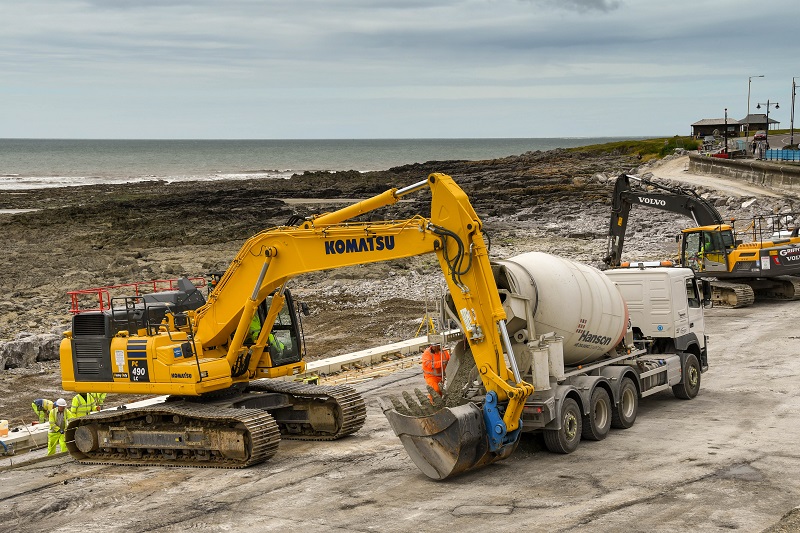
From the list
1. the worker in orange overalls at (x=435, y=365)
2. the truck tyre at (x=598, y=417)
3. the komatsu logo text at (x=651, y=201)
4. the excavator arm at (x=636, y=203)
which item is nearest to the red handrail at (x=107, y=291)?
the worker in orange overalls at (x=435, y=365)

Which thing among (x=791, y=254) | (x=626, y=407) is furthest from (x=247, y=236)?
(x=626, y=407)

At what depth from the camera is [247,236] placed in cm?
5247

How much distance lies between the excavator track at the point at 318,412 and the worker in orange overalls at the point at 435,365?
152cm

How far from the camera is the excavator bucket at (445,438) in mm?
13984

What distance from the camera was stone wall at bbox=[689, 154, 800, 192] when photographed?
183ft

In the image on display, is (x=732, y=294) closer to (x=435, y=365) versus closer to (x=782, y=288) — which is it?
(x=782, y=288)

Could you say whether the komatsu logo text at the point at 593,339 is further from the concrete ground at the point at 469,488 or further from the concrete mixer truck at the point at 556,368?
the concrete ground at the point at 469,488

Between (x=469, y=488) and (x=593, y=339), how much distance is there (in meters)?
4.37

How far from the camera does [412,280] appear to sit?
37.8 m

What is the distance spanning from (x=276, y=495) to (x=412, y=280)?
24.0 metres

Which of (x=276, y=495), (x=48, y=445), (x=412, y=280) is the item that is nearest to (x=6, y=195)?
(x=412, y=280)

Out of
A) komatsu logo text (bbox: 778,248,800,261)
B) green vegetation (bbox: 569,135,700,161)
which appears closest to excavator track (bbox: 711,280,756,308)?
komatsu logo text (bbox: 778,248,800,261)

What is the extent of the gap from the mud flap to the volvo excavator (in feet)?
61.7

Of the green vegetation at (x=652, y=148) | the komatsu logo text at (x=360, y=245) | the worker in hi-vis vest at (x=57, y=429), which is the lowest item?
the worker in hi-vis vest at (x=57, y=429)
